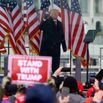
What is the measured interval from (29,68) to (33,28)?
6.94m

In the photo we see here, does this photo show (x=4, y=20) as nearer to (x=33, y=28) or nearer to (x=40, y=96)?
(x=33, y=28)

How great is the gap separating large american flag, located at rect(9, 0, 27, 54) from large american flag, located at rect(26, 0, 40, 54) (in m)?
0.22

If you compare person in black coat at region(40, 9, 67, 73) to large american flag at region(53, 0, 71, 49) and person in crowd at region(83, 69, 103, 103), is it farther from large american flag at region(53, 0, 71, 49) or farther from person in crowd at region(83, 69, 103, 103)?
person in crowd at region(83, 69, 103, 103)

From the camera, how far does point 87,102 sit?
18.6ft

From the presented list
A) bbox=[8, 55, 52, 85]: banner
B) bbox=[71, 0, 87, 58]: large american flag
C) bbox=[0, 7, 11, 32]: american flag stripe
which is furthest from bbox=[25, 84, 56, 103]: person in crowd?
bbox=[0, 7, 11, 32]: american flag stripe

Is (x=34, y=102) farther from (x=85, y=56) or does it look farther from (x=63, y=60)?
(x=63, y=60)

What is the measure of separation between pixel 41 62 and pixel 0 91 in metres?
3.44

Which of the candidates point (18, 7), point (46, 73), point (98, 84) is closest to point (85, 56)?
point (18, 7)

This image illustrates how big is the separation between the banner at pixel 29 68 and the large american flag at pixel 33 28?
21.5 ft

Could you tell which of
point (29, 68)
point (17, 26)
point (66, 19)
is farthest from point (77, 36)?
point (29, 68)

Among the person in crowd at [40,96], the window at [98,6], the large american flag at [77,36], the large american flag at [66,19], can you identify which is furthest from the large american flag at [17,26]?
the window at [98,6]

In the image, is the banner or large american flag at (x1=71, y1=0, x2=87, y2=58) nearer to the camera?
the banner

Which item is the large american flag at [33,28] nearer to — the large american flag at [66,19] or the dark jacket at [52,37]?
the large american flag at [66,19]

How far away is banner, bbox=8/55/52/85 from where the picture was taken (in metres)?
8.50
